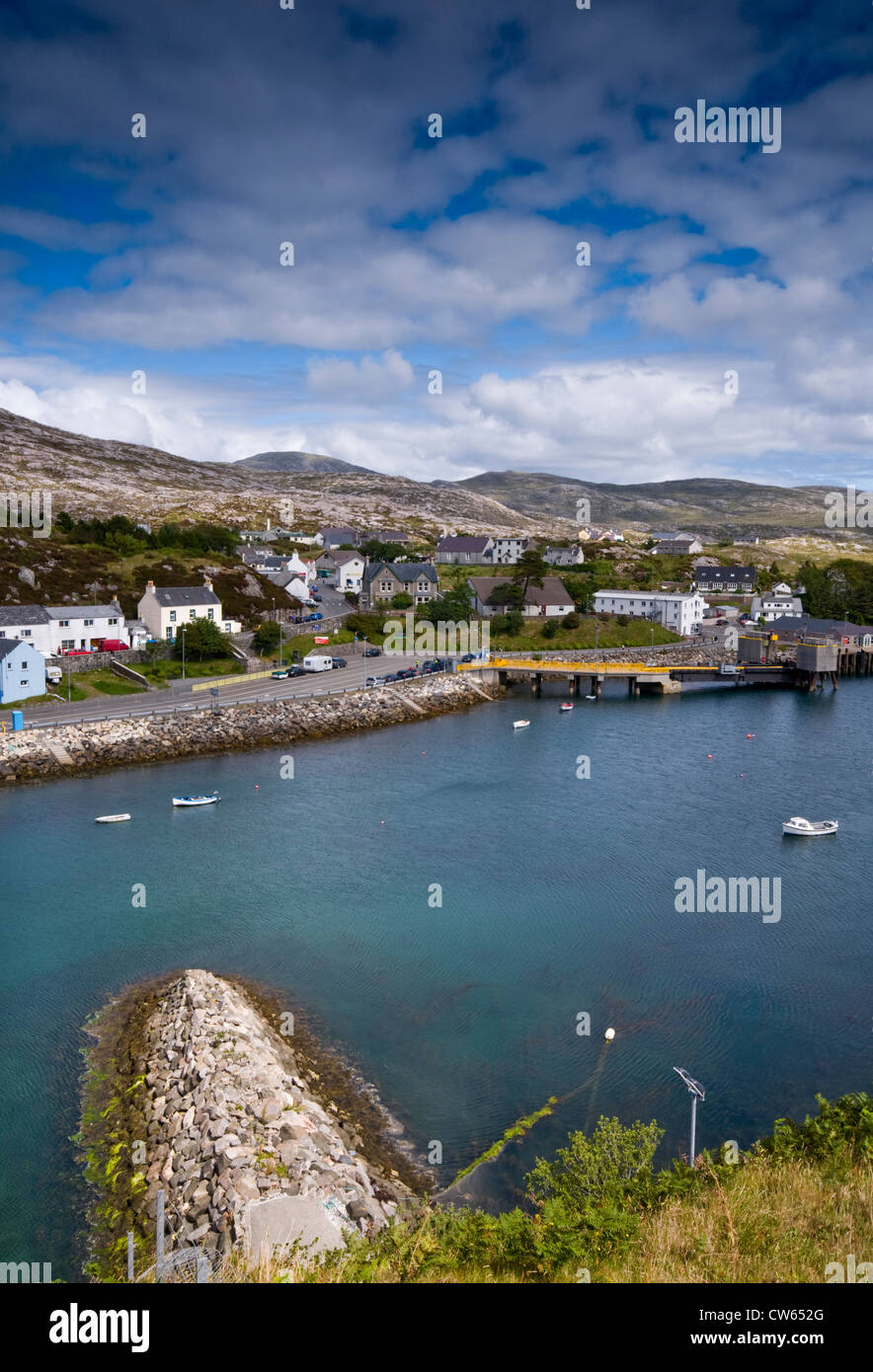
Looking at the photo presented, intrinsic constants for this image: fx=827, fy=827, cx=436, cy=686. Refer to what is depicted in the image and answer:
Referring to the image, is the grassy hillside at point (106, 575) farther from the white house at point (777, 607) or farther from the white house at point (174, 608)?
the white house at point (777, 607)

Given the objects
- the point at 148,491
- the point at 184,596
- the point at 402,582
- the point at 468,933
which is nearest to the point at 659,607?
the point at 402,582

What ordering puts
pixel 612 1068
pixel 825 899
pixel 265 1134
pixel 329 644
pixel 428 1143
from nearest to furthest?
pixel 265 1134 < pixel 428 1143 < pixel 612 1068 < pixel 825 899 < pixel 329 644

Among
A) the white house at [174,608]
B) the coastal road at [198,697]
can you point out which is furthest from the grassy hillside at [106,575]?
the coastal road at [198,697]

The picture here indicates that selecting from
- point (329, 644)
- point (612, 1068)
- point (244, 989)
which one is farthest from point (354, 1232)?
point (329, 644)

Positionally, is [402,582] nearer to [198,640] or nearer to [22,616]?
[198,640]

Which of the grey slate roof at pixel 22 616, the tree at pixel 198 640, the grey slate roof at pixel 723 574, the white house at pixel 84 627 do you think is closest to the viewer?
the grey slate roof at pixel 22 616

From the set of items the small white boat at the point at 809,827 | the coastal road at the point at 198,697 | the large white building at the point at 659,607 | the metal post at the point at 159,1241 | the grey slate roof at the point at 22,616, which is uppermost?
the large white building at the point at 659,607

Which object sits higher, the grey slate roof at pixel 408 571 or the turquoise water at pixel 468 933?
the grey slate roof at pixel 408 571
